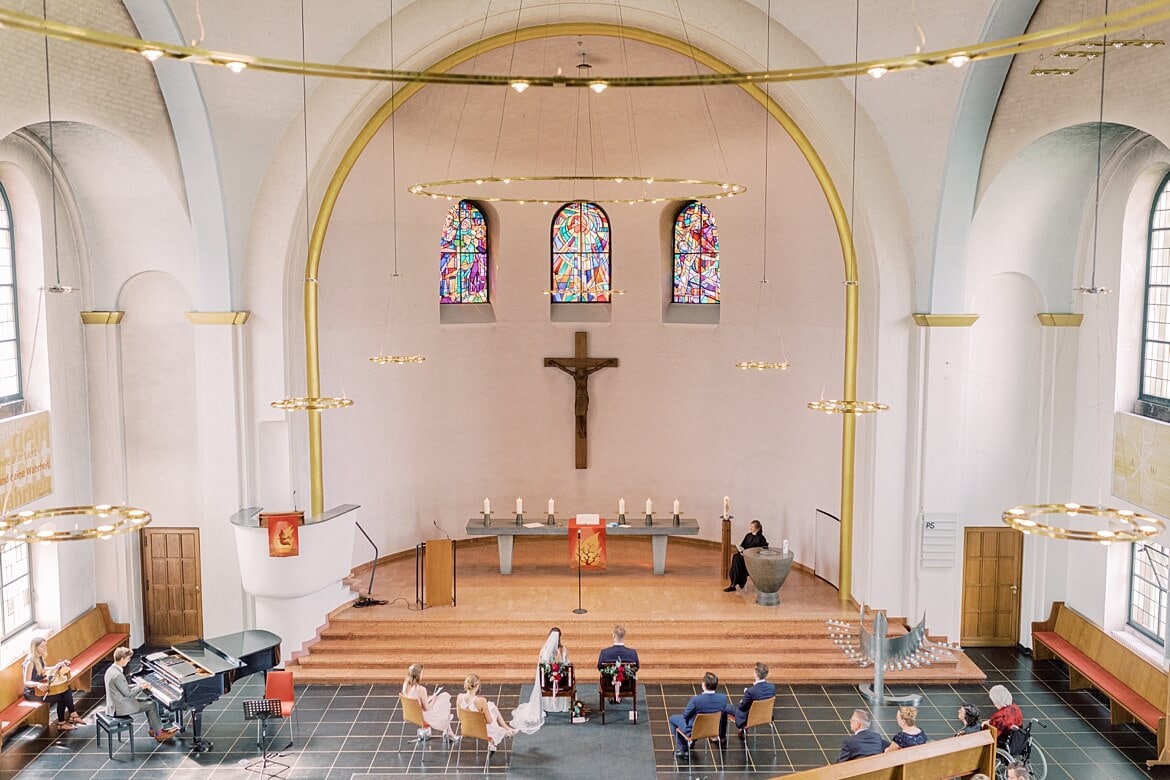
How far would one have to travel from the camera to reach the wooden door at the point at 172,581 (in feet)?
53.4

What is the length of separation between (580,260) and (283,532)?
8.70 m

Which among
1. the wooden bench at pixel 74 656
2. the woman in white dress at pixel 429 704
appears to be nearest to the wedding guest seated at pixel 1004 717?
the woman in white dress at pixel 429 704

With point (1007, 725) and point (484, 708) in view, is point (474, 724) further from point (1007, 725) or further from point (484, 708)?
point (1007, 725)

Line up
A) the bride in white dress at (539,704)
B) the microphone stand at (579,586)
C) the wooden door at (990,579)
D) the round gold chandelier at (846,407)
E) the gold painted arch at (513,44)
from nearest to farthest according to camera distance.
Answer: the round gold chandelier at (846,407) < the bride in white dress at (539,704) < the gold painted arch at (513,44) < the microphone stand at (579,586) < the wooden door at (990,579)

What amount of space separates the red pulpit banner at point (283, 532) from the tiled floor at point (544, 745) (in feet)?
6.30

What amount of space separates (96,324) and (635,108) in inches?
371

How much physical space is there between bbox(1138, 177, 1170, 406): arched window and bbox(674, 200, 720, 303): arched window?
7697 mm

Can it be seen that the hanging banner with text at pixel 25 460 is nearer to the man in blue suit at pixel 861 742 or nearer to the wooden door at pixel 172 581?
the wooden door at pixel 172 581

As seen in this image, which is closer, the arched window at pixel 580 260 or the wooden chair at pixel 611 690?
the wooden chair at pixel 611 690

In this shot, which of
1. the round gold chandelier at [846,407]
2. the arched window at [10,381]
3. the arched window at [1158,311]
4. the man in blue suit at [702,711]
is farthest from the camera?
the arched window at [10,381]

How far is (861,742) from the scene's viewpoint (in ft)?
34.8

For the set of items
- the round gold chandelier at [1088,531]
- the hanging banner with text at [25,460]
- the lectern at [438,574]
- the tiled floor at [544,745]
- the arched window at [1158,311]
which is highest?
the arched window at [1158,311]

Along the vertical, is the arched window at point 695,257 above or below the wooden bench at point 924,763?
above

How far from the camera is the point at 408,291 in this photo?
18906mm
